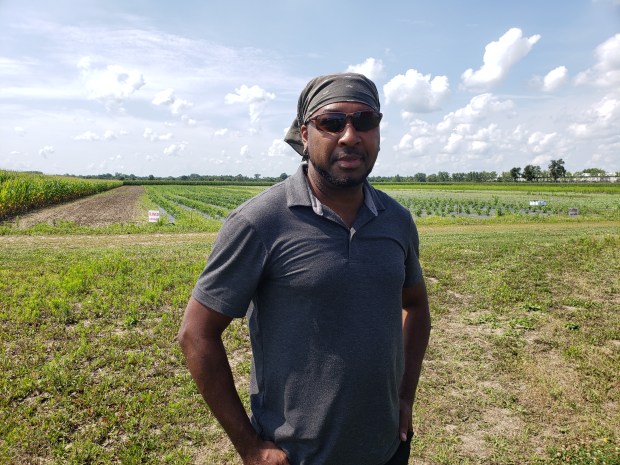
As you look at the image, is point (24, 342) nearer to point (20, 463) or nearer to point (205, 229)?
point (20, 463)

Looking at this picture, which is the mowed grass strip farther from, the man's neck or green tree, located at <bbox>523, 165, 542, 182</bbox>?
green tree, located at <bbox>523, 165, 542, 182</bbox>

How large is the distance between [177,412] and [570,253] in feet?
36.0

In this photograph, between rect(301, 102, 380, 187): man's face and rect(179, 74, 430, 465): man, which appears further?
rect(301, 102, 380, 187): man's face

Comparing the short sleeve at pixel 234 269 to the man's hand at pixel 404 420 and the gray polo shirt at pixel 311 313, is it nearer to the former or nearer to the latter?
the gray polo shirt at pixel 311 313

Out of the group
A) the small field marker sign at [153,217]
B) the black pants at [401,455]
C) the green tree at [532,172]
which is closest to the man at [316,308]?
the black pants at [401,455]

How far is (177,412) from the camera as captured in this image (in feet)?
14.2

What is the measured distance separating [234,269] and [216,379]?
43 centimetres

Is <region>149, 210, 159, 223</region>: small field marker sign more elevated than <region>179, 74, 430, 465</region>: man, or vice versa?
<region>179, 74, 430, 465</region>: man

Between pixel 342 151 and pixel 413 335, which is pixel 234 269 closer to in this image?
pixel 342 151

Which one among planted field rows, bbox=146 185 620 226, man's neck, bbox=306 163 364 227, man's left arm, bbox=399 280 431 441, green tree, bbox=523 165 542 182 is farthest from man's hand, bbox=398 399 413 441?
green tree, bbox=523 165 542 182

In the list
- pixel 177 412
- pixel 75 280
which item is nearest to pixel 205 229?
pixel 75 280

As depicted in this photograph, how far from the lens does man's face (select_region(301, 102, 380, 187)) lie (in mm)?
1726

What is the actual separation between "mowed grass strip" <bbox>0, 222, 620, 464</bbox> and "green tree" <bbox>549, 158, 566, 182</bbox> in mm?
110012

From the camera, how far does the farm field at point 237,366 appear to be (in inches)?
152
